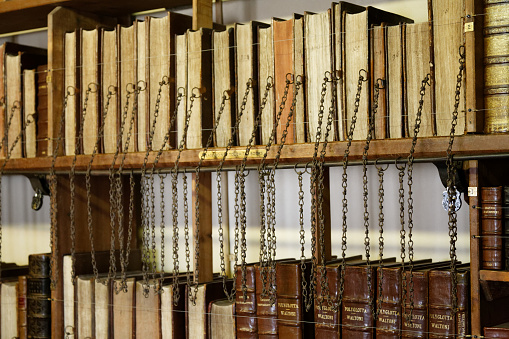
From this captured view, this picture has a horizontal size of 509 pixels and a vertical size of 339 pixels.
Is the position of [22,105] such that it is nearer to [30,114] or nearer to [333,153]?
[30,114]

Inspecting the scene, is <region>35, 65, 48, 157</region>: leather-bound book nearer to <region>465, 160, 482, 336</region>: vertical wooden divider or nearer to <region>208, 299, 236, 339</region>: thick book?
<region>208, 299, 236, 339</region>: thick book

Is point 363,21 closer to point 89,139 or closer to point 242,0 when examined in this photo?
point 242,0

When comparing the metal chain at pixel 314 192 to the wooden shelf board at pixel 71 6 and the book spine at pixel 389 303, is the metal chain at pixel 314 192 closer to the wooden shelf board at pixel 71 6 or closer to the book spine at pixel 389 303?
the book spine at pixel 389 303

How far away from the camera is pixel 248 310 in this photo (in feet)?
6.63

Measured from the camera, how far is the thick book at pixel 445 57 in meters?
1.73

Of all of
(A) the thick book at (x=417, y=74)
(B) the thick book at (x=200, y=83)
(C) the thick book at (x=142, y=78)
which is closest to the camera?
(A) the thick book at (x=417, y=74)

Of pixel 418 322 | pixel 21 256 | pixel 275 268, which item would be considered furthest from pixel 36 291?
pixel 418 322

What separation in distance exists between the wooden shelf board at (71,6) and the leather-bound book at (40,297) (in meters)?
0.82

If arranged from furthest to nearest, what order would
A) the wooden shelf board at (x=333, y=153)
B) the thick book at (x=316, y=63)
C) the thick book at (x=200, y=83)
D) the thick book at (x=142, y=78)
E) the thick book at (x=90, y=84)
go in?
the thick book at (x=90, y=84) → the thick book at (x=142, y=78) → the thick book at (x=200, y=83) → the thick book at (x=316, y=63) → the wooden shelf board at (x=333, y=153)

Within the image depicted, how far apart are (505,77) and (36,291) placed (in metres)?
1.64

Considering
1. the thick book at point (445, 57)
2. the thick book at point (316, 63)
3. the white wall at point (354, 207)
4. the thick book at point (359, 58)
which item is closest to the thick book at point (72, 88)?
the white wall at point (354, 207)

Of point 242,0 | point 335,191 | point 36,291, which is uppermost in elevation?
point 242,0

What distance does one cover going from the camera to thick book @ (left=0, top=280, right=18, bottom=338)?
8.42 ft

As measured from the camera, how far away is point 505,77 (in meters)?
1.66
